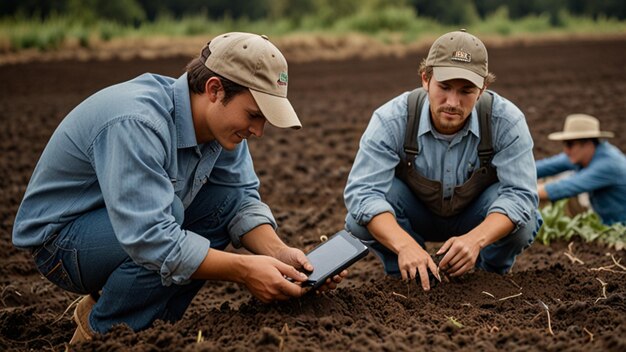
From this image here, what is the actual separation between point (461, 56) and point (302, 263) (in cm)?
131

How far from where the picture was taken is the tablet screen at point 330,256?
10.8 feet

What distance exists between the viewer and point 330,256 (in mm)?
3404

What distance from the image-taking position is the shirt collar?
3273mm

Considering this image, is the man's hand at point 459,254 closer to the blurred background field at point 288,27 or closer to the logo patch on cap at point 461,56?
the logo patch on cap at point 461,56

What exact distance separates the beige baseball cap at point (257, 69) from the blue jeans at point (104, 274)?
0.59 meters

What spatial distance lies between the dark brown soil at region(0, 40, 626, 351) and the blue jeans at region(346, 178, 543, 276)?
17 centimetres

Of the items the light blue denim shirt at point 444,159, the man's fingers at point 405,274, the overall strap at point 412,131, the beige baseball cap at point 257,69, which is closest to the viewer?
the beige baseball cap at point 257,69

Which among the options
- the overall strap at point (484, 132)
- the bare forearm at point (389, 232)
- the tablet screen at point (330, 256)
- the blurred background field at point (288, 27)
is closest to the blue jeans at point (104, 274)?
the tablet screen at point (330, 256)

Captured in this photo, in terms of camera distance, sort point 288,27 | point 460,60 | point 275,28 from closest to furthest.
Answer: point 460,60
point 275,28
point 288,27

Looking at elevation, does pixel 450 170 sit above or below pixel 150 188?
below

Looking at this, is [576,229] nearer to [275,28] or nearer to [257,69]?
[257,69]

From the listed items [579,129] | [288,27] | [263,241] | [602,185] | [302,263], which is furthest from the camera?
[288,27]

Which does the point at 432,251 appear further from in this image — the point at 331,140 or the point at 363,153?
the point at 331,140

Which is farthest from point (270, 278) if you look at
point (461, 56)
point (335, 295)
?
point (461, 56)
